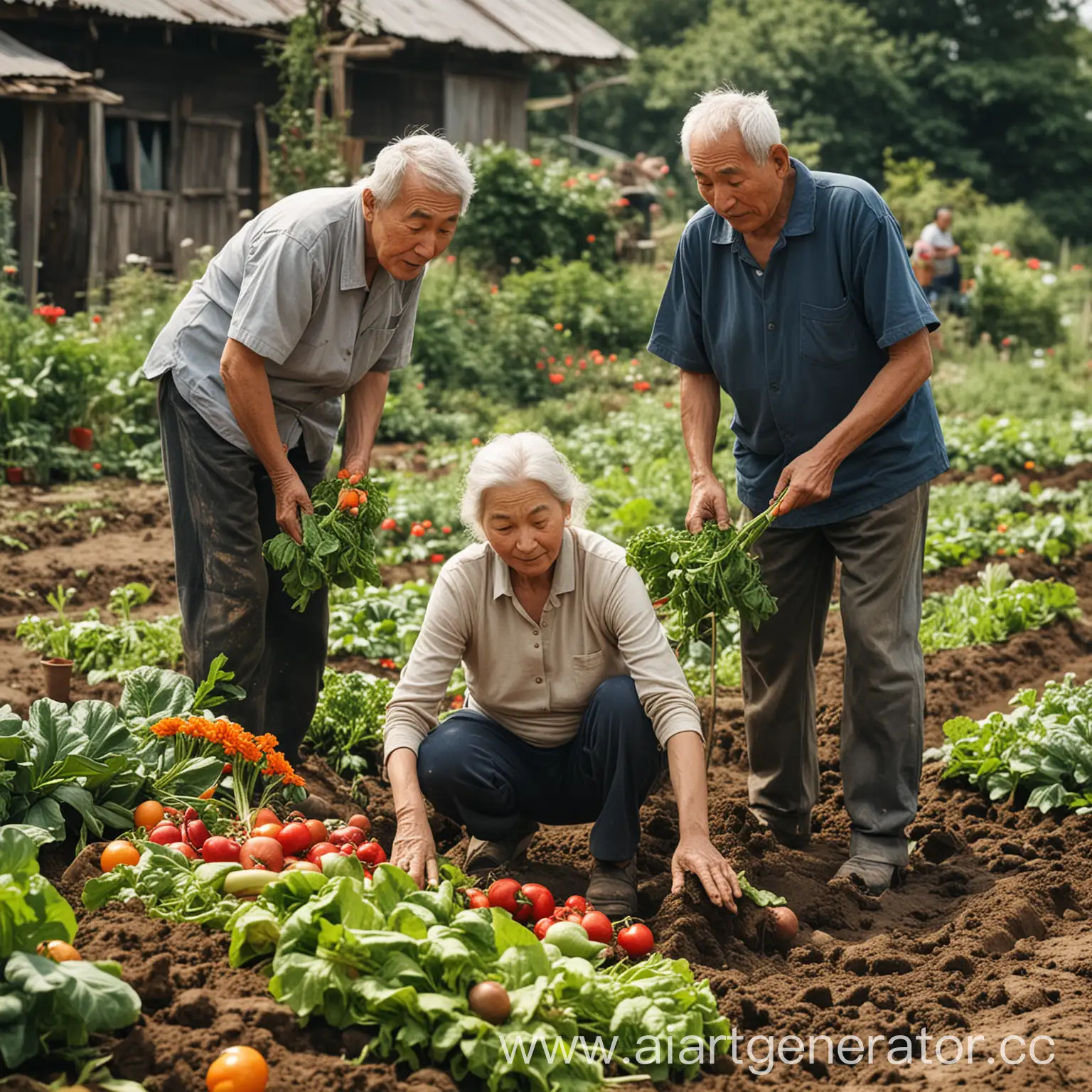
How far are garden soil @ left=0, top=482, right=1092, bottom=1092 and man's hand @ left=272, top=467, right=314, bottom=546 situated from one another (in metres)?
0.97

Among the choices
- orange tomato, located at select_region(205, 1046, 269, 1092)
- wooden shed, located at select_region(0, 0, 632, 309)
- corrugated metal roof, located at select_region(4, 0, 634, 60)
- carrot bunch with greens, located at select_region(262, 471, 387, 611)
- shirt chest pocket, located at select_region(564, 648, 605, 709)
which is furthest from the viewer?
corrugated metal roof, located at select_region(4, 0, 634, 60)

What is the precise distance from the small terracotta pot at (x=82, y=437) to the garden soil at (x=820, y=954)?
5548mm

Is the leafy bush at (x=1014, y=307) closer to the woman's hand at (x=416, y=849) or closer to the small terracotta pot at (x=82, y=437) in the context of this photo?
the small terracotta pot at (x=82, y=437)

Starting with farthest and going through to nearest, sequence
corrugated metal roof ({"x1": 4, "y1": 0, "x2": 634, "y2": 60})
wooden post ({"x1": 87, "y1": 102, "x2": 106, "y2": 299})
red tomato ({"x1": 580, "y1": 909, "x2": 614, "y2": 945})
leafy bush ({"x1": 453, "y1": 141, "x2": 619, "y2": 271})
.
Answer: leafy bush ({"x1": 453, "y1": 141, "x2": 619, "y2": 271})
wooden post ({"x1": 87, "y1": 102, "x2": 106, "y2": 299})
corrugated metal roof ({"x1": 4, "y1": 0, "x2": 634, "y2": 60})
red tomato ({"x1": 580, "y1": 909, "x2": 614, "y2": 945})

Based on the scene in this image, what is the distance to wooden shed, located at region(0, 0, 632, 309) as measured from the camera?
544 inches

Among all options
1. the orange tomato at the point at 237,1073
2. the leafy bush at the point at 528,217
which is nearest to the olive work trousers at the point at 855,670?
the orange tomato at the point at 237,1073

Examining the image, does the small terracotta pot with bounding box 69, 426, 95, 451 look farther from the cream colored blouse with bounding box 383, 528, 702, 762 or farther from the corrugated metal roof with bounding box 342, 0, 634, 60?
the corrugated metal roof with bounding box 342, 0, 634, 60

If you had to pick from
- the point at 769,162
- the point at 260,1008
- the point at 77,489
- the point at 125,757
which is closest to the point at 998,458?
the point at 77,489

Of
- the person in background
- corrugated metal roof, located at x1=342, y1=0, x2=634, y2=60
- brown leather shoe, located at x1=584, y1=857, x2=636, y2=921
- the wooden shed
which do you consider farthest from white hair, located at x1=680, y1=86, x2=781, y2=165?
the person in background

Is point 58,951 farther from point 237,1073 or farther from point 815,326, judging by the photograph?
point 815,326

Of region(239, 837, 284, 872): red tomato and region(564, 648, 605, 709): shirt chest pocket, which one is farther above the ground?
region(564, 648, 605, 709): shirt chest pocket

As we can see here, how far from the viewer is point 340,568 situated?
14.4 ft

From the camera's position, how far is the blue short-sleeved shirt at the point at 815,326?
13.8 feet

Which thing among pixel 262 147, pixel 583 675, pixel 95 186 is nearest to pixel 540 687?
pixel 583 675
